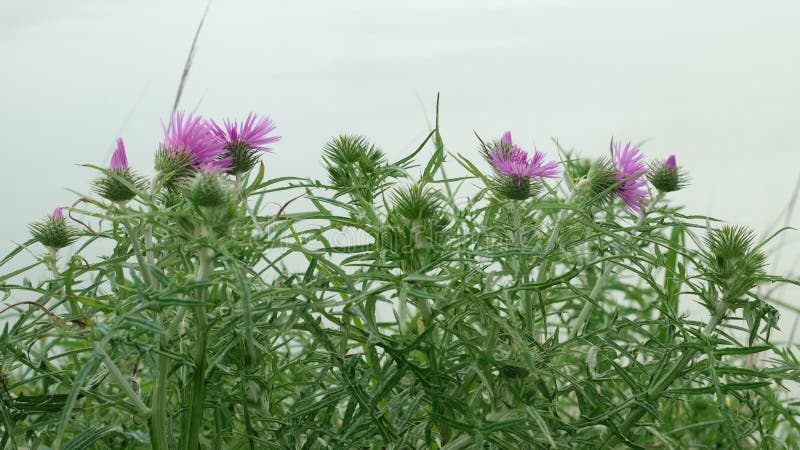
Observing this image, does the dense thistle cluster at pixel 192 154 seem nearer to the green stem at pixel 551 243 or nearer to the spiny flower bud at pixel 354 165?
the spiny flower bud at pixel 354 165

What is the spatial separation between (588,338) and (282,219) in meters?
0.79

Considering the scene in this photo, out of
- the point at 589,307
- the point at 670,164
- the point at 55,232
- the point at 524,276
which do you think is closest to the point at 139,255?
the point at 55,232

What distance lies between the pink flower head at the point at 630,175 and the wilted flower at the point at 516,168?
237 millimetres

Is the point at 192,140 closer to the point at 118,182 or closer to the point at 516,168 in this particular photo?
the point at 118,182

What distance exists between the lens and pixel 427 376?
181 cm

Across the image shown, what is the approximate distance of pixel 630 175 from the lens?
238 cm

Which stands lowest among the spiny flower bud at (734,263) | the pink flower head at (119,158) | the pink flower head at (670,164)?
the spiny flower bud at (734,263)

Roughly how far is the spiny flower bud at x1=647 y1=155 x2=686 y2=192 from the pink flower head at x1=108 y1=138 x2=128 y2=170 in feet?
4.63

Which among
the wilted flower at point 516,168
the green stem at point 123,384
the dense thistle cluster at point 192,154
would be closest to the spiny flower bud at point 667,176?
the wilted flower at point 516,168

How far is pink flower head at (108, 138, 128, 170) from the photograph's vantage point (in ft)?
6.60

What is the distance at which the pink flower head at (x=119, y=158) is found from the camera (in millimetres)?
2012

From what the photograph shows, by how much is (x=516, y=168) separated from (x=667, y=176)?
570mm

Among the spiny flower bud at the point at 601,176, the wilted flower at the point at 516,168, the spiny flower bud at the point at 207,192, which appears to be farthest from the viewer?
the spiny flower bud at the point at 601,176

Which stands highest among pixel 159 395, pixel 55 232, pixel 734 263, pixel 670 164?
pixel 670 164
